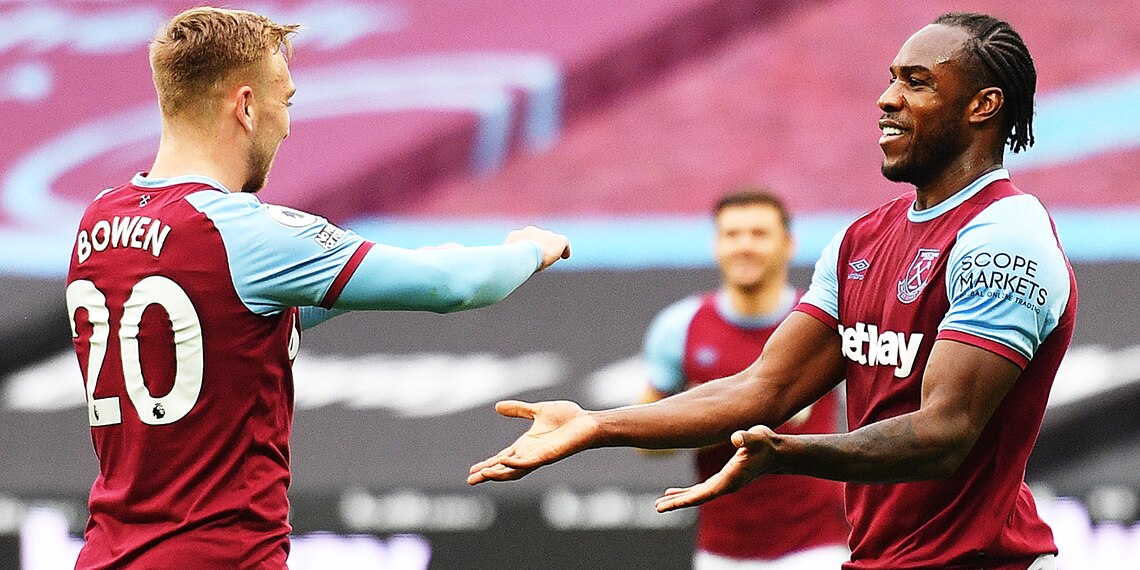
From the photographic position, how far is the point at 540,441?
3301 millimetres

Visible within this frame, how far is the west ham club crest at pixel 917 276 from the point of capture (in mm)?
3320

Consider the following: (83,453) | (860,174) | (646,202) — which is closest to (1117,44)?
(860,174)

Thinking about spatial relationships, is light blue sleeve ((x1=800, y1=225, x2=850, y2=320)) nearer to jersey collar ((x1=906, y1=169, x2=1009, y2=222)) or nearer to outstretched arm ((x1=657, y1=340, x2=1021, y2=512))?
jersey collar ((x1=906, y1=169, x2=1009, y2=222))

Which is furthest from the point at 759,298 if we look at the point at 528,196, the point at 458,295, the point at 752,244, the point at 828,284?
the point at 458,295

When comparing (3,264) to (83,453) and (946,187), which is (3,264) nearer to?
(83,453)

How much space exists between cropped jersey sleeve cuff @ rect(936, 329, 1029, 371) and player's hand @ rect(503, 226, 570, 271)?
964 mm

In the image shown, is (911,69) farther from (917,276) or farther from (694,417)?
(694,417)

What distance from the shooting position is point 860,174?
9.02 meters

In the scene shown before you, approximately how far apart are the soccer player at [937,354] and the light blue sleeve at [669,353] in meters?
2.82

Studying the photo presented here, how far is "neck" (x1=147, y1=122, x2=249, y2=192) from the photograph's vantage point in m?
3.46

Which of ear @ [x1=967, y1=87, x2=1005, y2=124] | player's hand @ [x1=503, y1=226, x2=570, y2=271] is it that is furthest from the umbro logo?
player's hand @ [x1=503, y1=226, x2=570, y2=271]

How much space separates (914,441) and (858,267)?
59cm

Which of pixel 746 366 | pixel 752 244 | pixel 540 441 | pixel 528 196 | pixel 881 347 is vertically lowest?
pixel 540 441

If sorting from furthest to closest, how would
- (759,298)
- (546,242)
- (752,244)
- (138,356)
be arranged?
(759,298), (752,244), (546,242), (138,356)
